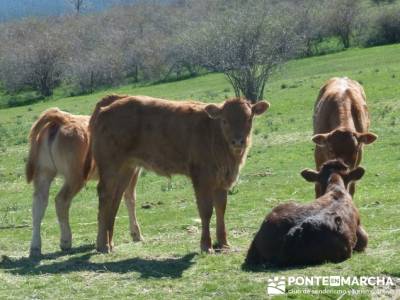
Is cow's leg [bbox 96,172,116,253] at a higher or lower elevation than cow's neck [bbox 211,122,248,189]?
lower

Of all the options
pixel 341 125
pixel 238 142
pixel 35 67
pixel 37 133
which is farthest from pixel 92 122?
pixel 35 67

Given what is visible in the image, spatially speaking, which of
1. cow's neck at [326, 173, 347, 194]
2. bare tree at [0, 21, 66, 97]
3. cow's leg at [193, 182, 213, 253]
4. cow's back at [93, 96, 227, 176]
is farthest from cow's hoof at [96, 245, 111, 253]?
bare tree at [0, 21, 66, 97]

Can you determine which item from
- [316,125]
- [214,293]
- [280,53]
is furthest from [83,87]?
[214,293]

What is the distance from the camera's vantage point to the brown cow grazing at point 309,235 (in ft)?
30.6

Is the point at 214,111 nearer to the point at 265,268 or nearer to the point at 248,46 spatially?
the point at 265,268

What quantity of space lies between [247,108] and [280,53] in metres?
44.3

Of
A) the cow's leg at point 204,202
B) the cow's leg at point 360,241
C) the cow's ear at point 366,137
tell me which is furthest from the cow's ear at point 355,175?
the cow's leg at point 204,202

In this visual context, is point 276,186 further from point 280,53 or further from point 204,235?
point 280,53

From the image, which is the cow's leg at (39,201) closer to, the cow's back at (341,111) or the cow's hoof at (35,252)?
the cow's hoof at (35,252)

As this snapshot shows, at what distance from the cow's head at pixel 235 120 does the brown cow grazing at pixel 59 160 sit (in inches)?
90.1

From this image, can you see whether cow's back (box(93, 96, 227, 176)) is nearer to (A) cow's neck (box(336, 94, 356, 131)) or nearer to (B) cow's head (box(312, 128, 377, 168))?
(B) cow's head (box(312, 128, 377, 168))

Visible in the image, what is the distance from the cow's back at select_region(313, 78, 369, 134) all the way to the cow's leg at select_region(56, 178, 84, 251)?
388 centimetres

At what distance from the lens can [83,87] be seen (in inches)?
3066

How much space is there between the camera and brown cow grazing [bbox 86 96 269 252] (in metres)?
11.7
